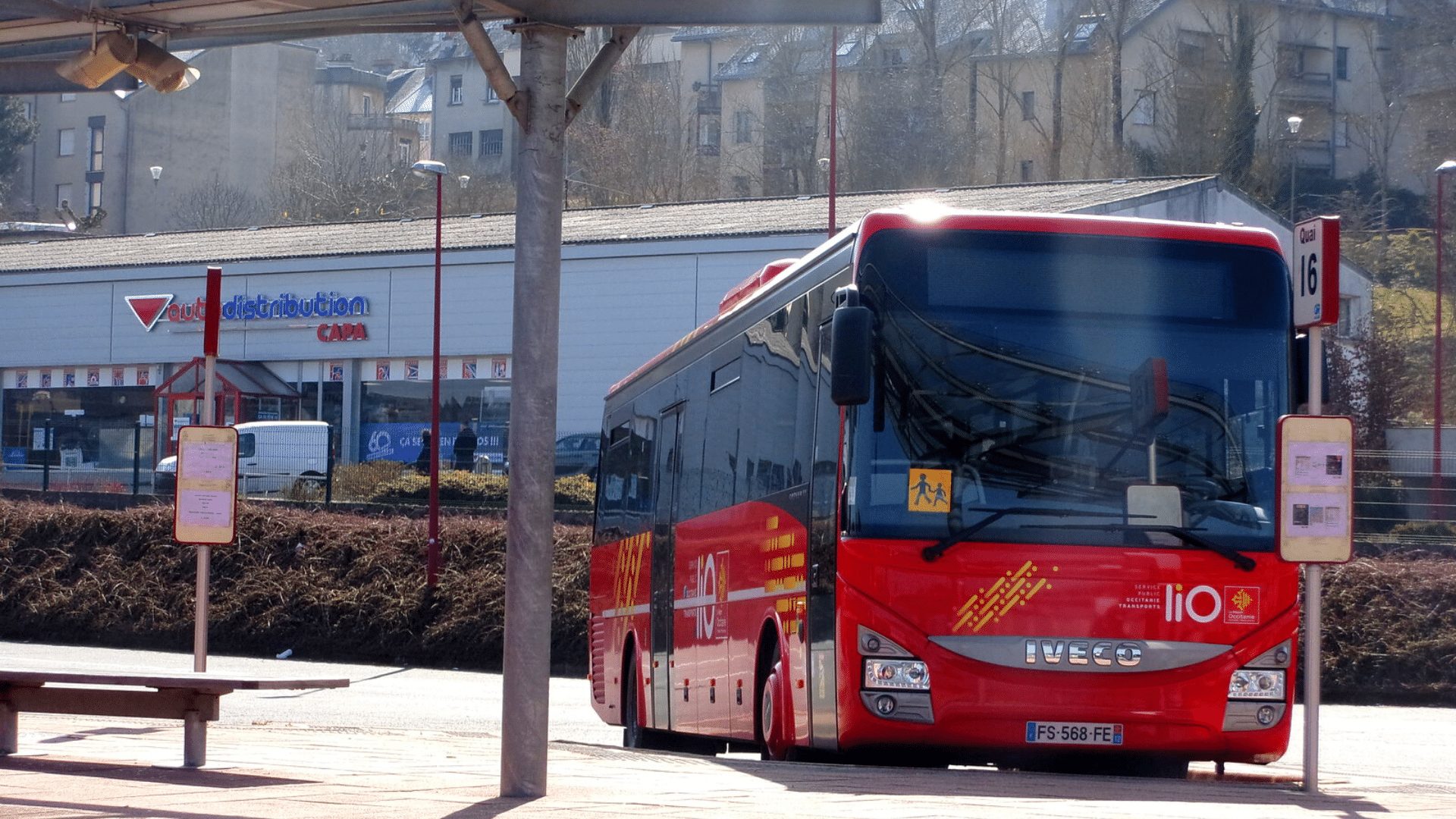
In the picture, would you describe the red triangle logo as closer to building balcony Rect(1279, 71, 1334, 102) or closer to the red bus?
the red bus

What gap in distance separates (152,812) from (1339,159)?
80.1 metres

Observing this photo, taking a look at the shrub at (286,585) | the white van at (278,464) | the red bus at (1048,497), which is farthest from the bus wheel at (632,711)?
the white van at (278,464)

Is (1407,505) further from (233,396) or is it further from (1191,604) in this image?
(233,396)

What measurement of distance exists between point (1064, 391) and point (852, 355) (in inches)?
47.0

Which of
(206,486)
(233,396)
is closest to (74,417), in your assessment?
(233,396)

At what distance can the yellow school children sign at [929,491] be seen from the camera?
9.31 m

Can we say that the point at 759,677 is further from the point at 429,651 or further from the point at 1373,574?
the point at 429,651

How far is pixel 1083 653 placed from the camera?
9.30 metres

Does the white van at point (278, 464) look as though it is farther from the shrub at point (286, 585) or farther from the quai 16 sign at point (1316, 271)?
the quai 16 sign at point (1316, 271)

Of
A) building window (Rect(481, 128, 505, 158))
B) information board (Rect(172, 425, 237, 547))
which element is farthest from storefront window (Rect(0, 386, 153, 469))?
building window (Rect(481, 128, 505, 158))

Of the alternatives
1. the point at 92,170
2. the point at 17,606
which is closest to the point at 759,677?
the point at 17,606

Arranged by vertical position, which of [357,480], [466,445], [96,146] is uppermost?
[96,146]

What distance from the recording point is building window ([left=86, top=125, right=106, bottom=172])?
89.4m

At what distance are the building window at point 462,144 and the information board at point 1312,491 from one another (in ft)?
315
